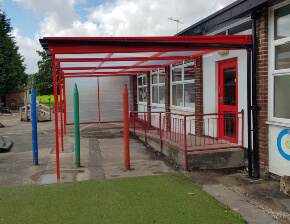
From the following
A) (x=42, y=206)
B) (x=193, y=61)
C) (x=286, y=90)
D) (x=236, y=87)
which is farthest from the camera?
(x=193, y=61)

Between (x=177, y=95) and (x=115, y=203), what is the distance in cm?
610

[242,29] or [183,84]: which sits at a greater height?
[242,29]

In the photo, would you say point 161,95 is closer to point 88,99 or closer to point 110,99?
point 110,99

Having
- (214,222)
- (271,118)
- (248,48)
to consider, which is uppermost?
(248,48)

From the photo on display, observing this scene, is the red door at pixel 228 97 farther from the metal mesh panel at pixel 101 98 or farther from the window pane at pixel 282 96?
the metal mesh panel at pixel 101 98

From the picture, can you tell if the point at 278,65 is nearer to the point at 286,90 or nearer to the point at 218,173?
the point at 286,90

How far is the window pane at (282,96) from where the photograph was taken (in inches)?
197

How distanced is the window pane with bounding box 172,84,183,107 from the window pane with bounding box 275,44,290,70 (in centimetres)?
452

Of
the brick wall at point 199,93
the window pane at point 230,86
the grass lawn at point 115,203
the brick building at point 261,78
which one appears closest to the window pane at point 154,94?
the brick wall at point 199,93

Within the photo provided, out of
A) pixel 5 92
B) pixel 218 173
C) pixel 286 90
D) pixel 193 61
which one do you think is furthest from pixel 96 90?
pixel 5 92

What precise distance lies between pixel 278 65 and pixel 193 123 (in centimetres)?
376

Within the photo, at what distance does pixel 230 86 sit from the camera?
271 inches

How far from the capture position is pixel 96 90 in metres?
14.3

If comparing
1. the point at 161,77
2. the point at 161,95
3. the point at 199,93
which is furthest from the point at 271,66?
the point at 161,95
